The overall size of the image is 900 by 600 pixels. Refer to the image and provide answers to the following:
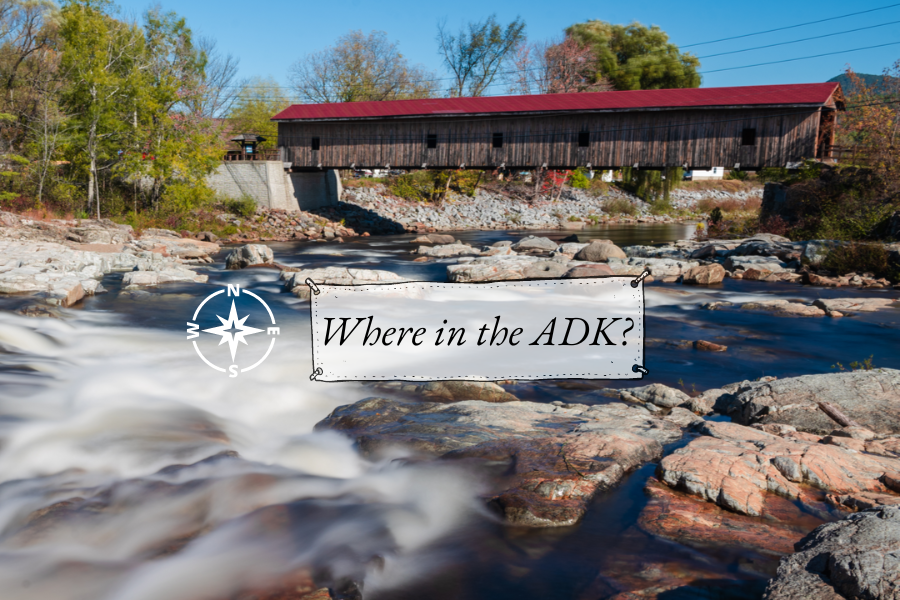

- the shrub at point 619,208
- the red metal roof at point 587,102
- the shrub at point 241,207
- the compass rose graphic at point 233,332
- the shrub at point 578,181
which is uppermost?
the red metal roof at point 587,102

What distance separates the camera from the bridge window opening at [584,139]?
1130 inches

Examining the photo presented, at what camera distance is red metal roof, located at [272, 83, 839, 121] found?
25.7m

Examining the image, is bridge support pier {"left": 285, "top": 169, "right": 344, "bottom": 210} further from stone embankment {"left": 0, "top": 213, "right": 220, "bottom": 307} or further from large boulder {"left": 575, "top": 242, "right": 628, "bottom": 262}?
large boulder {"left": 575, "top": 242, "right": 628, "bottom": 262}

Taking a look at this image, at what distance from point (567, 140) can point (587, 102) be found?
1.80 metres

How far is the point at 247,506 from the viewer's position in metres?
4.50

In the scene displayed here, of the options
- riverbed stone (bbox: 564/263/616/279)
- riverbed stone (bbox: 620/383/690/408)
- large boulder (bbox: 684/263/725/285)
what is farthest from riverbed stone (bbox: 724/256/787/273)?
riverbed stone (bbox: 620/383/690/408)

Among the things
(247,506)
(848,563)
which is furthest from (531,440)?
(848,563)

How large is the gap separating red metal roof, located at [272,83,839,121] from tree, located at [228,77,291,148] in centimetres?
1207

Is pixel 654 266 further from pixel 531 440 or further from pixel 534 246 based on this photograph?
pixel 531 440

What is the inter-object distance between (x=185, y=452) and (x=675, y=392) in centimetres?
472

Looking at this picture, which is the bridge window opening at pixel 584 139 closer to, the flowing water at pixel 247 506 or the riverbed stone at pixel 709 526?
the flowing water at pixel 247 506

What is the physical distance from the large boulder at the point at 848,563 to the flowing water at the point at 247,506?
394mm

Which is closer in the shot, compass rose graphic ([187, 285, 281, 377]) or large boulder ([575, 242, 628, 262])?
compass rose graphic ([187, 285, 281, 377])

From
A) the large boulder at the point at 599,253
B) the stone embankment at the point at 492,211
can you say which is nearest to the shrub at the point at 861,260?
the large boulder at the point at 599,253
